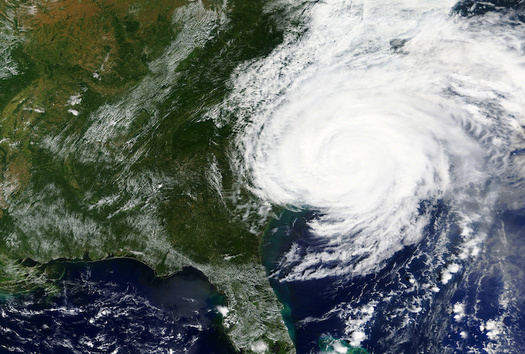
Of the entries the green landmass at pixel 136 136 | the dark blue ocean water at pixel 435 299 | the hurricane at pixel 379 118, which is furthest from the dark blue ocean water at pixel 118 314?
the hurricane at pixel 379 118

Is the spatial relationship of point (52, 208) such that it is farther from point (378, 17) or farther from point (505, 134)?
point (505, 134)

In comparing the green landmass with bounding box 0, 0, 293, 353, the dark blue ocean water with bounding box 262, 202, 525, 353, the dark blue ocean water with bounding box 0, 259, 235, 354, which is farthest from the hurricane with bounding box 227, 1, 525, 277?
the dark blue ocean water with bounding box 0, 259, 235, 354

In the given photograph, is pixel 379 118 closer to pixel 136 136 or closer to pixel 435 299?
pixel 435 299

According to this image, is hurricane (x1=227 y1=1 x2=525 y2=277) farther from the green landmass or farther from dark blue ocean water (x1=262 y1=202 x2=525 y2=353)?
the green landmass

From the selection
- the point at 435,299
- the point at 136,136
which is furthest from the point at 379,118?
the point at 136,136

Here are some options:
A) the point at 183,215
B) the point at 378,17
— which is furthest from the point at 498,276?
the point at 183,215

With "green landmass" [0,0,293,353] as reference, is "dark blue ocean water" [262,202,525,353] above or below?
below

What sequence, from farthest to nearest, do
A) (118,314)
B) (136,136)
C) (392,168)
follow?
(118,314) → (136,136) → (392,168)
